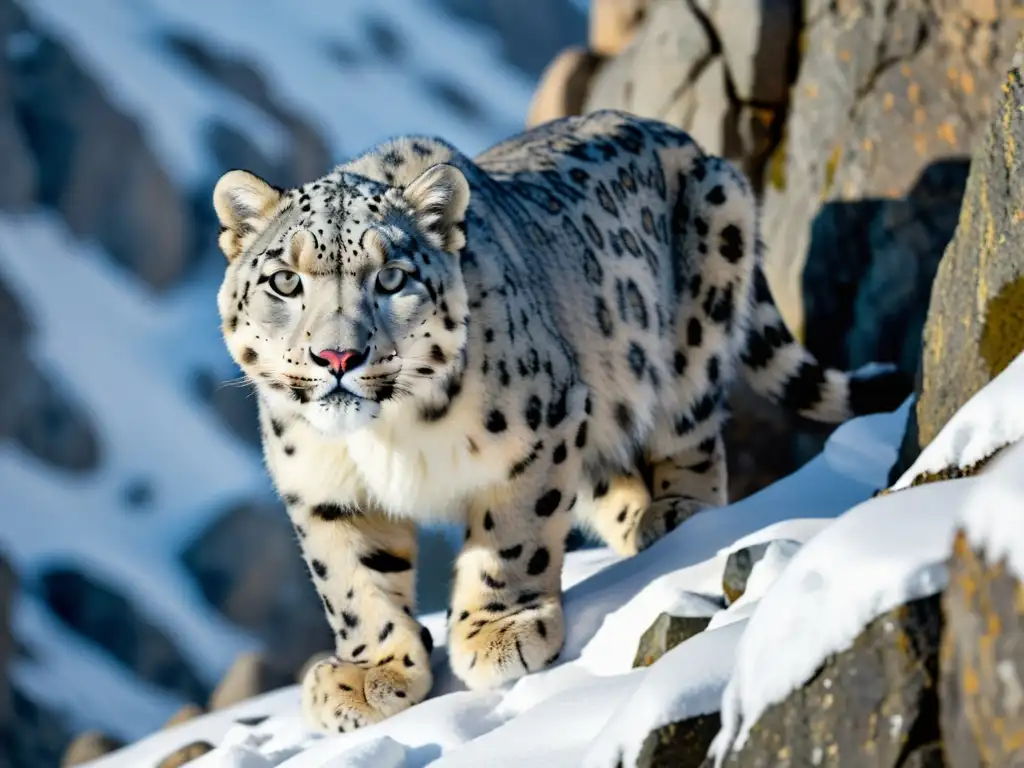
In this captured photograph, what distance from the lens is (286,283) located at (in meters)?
3.16

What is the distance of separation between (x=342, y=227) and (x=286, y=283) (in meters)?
0.17

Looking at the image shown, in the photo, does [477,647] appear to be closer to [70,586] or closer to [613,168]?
[613,168]

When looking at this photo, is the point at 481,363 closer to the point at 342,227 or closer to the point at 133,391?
the point at 342,227

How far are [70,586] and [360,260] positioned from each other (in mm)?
14745

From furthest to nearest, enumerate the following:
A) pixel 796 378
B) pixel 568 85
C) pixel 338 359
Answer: pixel 568 85
pixel 796 378
pixel 338 359

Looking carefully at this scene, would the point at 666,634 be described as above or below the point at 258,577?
above

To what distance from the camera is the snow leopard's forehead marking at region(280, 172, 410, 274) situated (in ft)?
10.3

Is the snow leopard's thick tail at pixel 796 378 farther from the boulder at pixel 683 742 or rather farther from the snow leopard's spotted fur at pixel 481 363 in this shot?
the boulder at pixel 683 742

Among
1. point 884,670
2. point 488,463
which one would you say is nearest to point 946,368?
point 488,463

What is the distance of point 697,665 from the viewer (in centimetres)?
231

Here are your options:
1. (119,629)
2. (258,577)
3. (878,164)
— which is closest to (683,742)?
(878,164)

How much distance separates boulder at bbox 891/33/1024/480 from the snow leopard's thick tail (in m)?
1.30

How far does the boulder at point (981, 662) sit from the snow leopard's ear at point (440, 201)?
69.8 inches

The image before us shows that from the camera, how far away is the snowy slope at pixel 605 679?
2338mm
